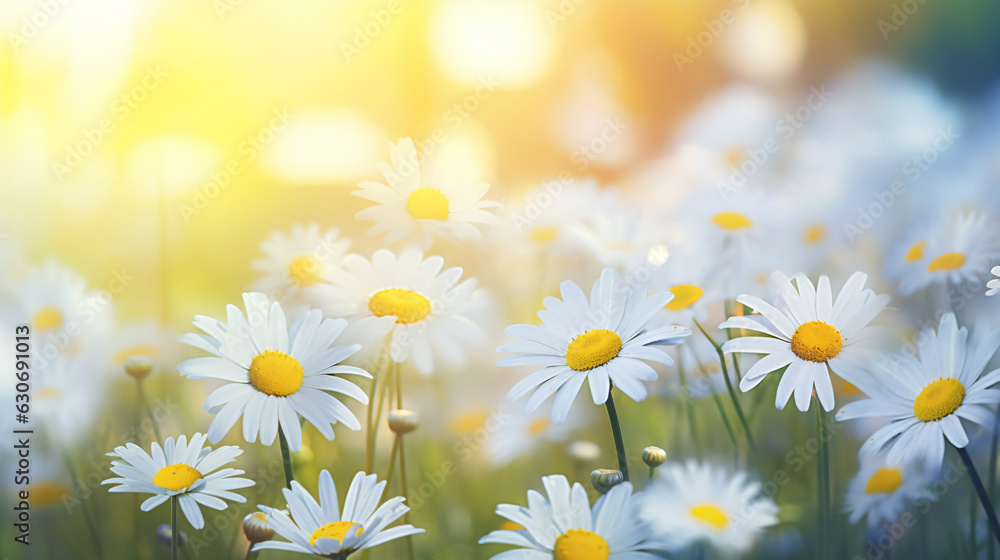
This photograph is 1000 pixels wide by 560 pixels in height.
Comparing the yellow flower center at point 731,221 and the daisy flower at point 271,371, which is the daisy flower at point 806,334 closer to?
the yellow flower center at point 731,221

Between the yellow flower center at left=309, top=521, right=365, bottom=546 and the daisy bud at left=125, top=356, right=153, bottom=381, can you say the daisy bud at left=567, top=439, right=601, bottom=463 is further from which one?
the daisy bud at left=125, top=356, right=153, bottom=381

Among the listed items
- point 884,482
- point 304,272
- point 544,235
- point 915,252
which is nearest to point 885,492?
point 884,482

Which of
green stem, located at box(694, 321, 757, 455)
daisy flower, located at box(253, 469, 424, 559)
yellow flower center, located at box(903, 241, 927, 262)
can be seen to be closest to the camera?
daisy flower, located at box(253, 469, 424, 559)

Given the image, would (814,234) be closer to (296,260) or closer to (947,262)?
(947,262)

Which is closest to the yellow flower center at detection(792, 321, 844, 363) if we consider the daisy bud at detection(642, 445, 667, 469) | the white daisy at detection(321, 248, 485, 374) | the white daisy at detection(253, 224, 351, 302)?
the daisy bud at detection(642, 445, 667, 469)

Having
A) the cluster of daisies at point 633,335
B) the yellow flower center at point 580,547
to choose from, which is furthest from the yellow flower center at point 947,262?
the yellow flower center at point 580,547

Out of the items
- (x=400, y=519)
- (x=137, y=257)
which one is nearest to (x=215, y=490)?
(x=400, y=519)
